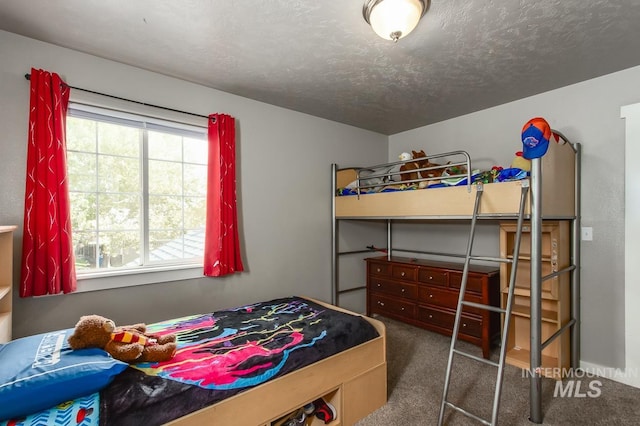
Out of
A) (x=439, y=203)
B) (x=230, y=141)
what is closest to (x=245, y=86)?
(x=230, y=141)

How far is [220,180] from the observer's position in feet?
8.43

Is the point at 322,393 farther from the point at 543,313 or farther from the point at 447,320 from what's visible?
the point at 543,313

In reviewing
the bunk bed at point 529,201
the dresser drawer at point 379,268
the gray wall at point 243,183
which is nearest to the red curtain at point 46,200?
the gray wall at point 243,183

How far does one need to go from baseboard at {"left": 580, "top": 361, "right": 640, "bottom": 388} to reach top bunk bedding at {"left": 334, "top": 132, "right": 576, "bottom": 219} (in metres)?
1.23

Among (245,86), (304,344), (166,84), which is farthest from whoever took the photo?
(245,86)

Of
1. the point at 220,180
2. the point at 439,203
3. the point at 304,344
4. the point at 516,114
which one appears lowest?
the point at 304,344

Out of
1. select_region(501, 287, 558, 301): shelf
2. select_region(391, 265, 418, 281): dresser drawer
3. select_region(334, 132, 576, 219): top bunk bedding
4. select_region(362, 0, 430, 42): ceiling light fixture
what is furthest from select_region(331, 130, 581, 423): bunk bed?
→ select_region(362, 0, 430, 42): ceiling light fixture

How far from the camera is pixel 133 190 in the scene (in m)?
2.34

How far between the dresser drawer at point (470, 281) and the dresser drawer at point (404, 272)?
0.38 m

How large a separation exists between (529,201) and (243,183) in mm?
2245

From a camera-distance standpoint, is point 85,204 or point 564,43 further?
point 85,204

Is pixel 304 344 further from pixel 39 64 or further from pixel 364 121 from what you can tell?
pixel 364 121

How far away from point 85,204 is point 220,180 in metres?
0.95

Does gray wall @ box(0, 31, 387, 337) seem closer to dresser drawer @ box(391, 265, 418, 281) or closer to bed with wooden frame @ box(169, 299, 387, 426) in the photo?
dresser drawer @ box(391, 265, 418, 281)
